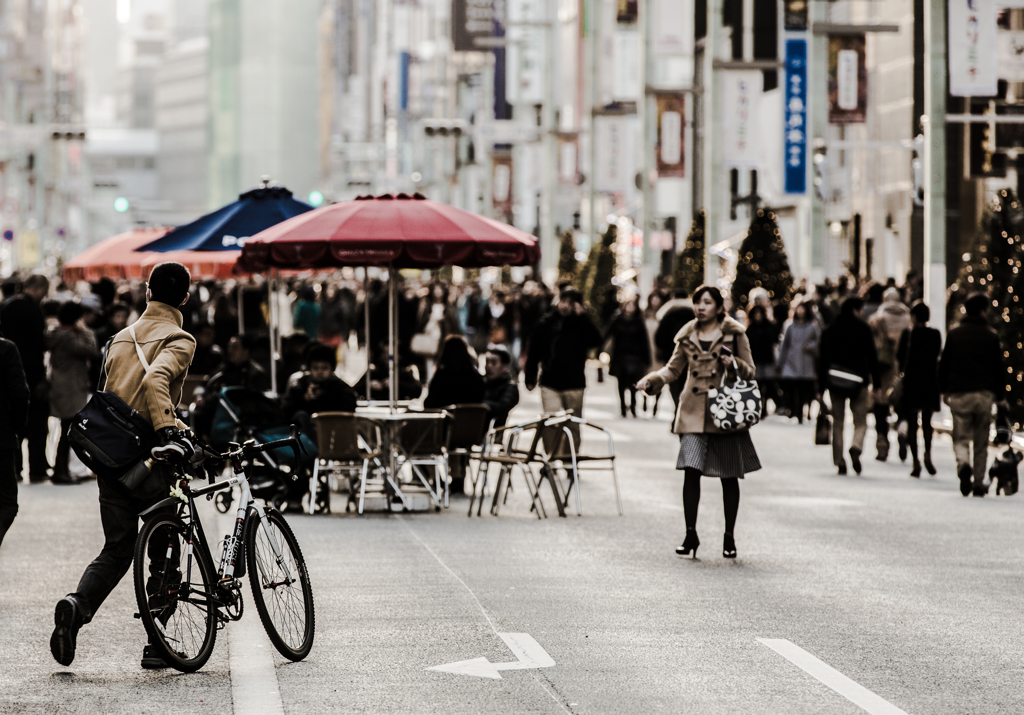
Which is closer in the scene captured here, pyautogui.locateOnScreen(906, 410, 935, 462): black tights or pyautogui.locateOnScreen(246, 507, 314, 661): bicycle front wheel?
pyautogui.locateOnScreen(246, 507, 314, 661): bicycle front wheel

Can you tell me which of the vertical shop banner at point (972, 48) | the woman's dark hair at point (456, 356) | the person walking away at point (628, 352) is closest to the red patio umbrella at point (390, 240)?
the woman's dark hair at point (456, 356)

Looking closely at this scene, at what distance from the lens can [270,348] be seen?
63.7 feet

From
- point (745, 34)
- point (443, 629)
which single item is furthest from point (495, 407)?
point (745, 34)

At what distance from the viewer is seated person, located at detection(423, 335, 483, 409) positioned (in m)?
16.2

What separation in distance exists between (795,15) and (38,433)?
68.6 feet

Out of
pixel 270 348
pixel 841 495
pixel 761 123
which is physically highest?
pixel 761 123

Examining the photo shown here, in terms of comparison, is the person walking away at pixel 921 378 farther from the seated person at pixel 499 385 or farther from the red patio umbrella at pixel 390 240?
the red patio umbrella at pixel 390 240

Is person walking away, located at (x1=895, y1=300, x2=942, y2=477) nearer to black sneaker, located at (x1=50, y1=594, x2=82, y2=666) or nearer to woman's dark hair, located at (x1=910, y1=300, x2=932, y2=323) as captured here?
woman's dark hair, located at (x1=910, y1=300, x2=932, y2=323)

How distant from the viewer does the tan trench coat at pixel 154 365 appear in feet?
26.2

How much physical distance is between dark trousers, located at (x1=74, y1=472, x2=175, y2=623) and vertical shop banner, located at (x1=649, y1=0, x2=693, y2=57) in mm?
37179

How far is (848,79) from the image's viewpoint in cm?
3403

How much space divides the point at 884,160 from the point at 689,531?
42.4 metres

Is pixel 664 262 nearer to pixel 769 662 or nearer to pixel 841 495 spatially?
pixel 841 495

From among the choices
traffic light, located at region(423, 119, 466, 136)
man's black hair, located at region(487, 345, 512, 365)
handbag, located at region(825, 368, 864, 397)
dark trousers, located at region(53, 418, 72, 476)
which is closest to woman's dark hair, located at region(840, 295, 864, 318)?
handbag, located at region(825, 368, 864, 397)
